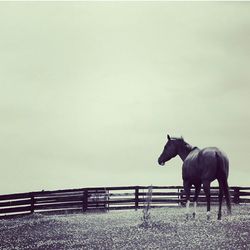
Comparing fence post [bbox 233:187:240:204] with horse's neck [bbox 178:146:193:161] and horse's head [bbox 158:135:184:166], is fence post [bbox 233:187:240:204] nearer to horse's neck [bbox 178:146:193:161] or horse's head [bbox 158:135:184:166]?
horse's head [bbox 158:135:184:166]

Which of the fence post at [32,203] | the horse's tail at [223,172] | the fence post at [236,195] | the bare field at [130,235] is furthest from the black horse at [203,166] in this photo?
the fence post at [236,195]

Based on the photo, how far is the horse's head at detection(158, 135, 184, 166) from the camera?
20328mm

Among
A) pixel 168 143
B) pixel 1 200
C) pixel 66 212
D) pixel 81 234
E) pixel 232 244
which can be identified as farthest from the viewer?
pixel 66 212

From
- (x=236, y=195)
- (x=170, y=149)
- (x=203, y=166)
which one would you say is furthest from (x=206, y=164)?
(x=236, y=195)

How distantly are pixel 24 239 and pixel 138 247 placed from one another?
19.2ft

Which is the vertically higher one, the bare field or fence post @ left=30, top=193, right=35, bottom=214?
fence post @ left=30, top=193, right=35, bottom=214

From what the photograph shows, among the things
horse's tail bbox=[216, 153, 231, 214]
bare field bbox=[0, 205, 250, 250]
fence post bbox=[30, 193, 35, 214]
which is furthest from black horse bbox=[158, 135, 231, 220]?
fence post bbox=[30, 193, 35, 214]

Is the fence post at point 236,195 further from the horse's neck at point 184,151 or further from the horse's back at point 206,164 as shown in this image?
the horse's back at point 206,164

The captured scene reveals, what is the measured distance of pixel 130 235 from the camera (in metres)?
15.5

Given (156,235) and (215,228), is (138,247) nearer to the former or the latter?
(156,235)

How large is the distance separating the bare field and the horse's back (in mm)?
1801

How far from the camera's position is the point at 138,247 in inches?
530

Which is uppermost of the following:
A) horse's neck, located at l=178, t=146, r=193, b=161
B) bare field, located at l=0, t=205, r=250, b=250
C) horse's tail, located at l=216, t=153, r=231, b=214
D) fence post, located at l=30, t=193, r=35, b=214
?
horse's neck, located at l=178, t=146, r=193, b=161

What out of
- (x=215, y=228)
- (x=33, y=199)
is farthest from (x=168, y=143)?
(x=33, y=199)
